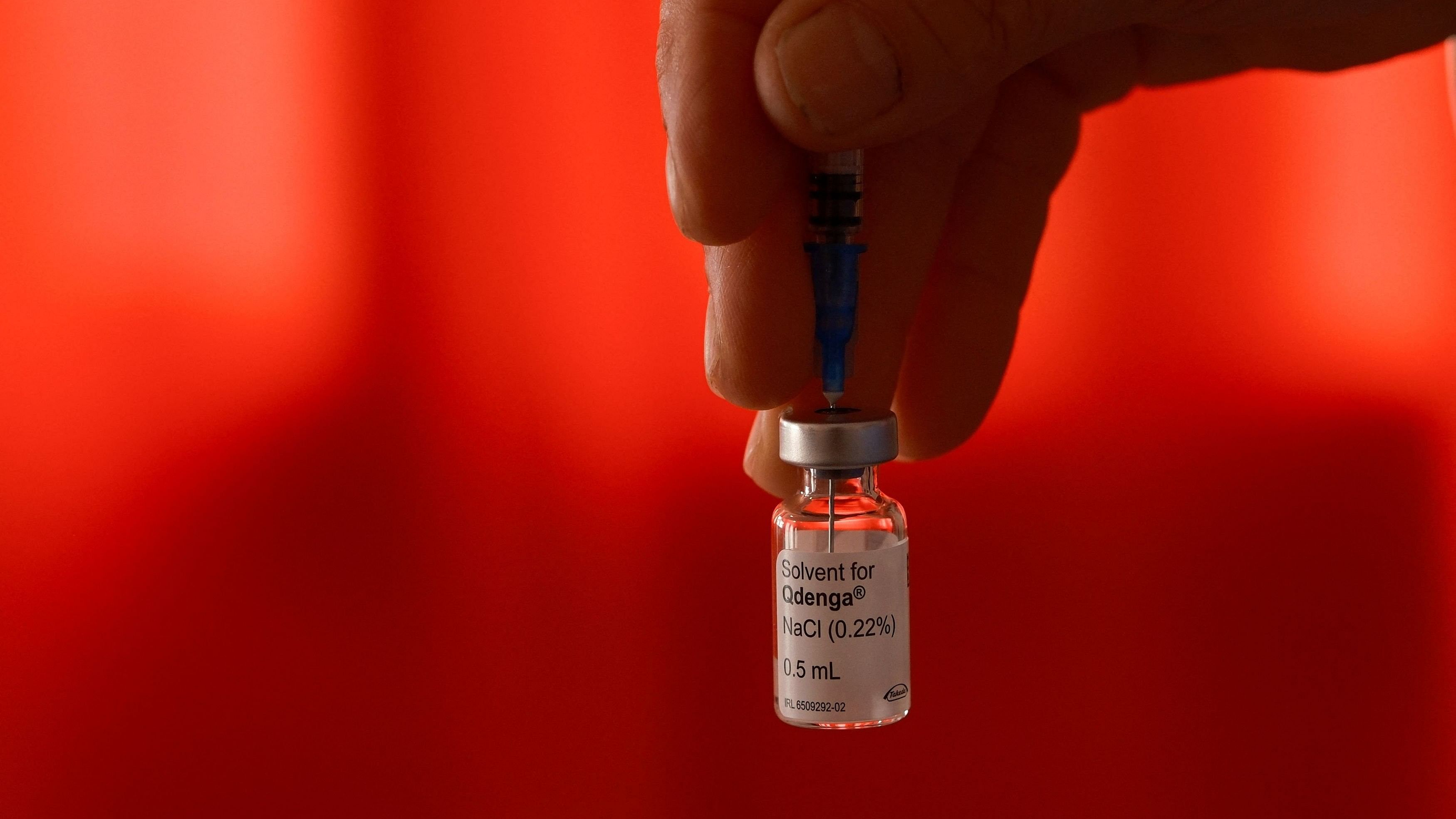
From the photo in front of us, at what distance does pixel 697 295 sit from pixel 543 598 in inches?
19.3

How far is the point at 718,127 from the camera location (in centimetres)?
90

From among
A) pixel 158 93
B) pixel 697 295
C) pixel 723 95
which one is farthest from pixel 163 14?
pixel 723 95

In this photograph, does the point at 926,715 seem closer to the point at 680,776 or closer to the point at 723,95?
the point at 680,776

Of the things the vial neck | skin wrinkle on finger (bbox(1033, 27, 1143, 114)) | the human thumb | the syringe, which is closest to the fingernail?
the human thumb

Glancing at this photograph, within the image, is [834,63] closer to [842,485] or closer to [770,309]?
[770,309]

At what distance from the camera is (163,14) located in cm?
177

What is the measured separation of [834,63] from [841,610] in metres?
0.39

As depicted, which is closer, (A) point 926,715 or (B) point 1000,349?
(B) point 1000,349

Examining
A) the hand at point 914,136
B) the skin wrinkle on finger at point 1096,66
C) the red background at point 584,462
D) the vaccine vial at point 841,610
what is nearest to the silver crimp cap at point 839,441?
the vaccine vial at point 841,610

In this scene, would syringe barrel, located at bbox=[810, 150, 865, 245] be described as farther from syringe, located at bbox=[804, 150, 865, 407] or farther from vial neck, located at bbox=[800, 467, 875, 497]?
vial neck, located at bbox=[800, 467, 875, 497]

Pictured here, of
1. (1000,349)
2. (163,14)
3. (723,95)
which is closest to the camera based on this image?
(723,95)

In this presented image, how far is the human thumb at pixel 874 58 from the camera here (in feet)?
2.67

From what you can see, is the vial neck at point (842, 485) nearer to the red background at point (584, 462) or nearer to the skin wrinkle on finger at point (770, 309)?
the skin wrinkle on finger at point (770, 309)

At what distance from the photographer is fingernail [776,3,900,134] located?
0.81 meters
